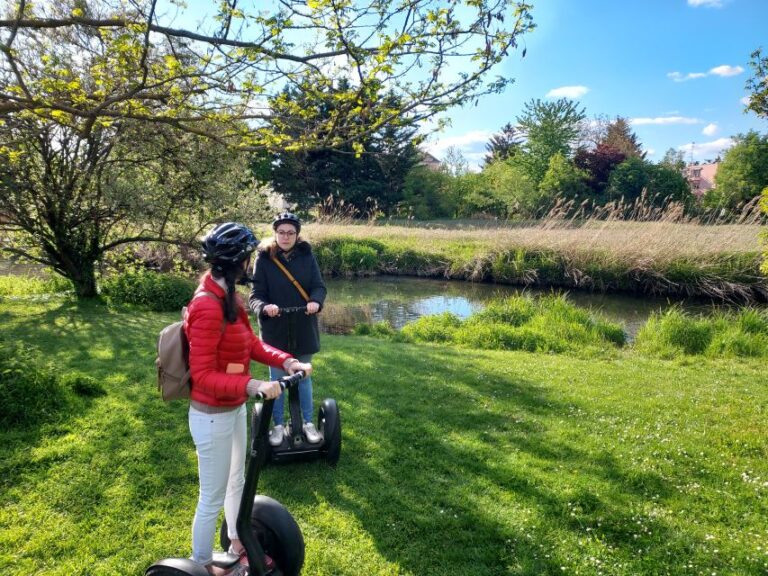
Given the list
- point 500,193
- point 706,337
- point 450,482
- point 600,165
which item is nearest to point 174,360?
point 450,482

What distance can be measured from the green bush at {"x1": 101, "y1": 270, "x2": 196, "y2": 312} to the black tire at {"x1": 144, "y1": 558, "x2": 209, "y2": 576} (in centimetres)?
884

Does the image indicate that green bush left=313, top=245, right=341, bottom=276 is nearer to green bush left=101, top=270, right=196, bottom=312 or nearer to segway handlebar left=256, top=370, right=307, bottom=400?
green bush left=101, top=270, right=196, bottom=312

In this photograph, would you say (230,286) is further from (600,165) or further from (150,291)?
(600,165)

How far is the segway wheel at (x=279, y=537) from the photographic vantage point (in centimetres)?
267

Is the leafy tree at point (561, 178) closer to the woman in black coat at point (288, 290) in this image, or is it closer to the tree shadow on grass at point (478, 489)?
the tree shadow on grass at point (478, 489)

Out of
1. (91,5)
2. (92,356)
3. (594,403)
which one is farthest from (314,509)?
(91,5)

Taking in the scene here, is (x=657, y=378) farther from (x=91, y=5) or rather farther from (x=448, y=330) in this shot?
(x=91, y=5)

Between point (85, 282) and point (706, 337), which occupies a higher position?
point (85, 282)

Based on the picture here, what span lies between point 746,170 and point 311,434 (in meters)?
41.8

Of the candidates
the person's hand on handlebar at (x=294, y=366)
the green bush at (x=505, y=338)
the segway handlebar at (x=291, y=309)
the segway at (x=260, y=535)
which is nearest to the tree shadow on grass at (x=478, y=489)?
the segway at (x=260, y=535)

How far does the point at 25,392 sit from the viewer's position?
4.61 metres

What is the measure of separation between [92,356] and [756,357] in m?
10.2

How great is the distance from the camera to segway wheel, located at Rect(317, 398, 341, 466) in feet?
13.3

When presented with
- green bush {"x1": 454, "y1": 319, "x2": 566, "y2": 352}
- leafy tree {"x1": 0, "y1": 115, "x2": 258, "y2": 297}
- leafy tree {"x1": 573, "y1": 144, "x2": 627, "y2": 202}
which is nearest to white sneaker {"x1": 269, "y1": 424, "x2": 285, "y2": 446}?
green bush {"x1": 454, "y1": 319, "x2": 566, "y2": 352}
